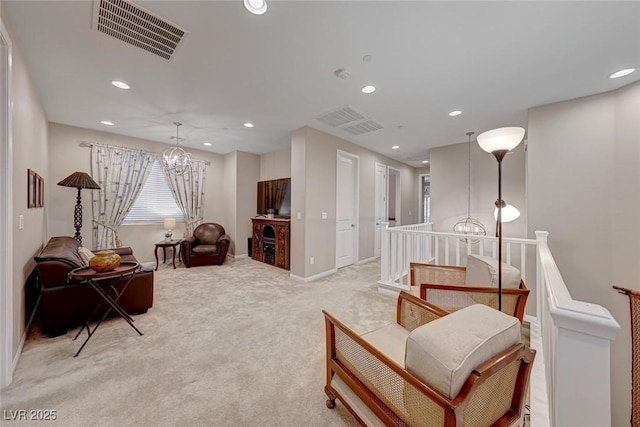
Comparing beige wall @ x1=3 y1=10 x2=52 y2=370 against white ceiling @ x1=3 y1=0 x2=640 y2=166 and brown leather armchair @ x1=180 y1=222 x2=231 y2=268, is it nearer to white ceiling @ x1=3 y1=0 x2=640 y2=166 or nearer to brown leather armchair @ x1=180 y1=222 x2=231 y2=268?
white ceiling @ x1=3 y1=0 x2=640 y2=166

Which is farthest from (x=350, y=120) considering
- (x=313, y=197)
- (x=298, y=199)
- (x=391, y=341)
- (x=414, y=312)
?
(x=391, y=341)

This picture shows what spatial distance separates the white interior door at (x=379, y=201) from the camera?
6013mm

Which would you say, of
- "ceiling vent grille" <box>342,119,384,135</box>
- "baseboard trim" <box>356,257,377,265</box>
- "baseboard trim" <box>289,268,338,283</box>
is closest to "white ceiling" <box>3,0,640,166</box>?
"ceiling vent grille" <box>342,119,384,135</box>

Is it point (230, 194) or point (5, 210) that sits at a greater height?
point (230, 194)

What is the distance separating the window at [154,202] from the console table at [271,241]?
75.5 inches

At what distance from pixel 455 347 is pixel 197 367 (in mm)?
1982

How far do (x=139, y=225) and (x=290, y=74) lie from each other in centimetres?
460

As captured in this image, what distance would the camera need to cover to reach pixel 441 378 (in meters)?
0.85

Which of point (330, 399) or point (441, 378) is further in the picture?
point (330, 399)

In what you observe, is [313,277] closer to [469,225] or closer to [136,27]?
[469,225]

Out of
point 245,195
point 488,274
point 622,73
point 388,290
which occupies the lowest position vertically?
point 388,290

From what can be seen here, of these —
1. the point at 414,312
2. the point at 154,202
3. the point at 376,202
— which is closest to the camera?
the point at 414,312

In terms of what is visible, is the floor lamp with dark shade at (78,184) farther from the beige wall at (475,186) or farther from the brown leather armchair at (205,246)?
the beige wall at (475,186)

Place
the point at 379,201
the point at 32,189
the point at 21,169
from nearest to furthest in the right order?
1. the point at 21,169
2. the point at 32,189
3. the point at 379,201
